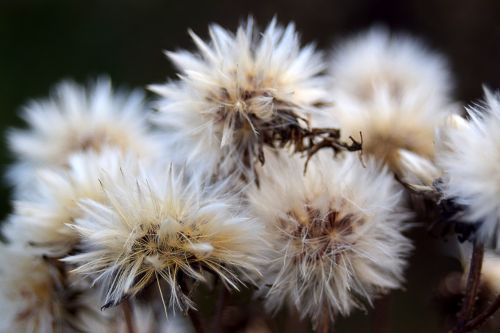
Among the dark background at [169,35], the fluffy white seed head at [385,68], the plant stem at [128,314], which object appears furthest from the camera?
the dark background at [169,35]

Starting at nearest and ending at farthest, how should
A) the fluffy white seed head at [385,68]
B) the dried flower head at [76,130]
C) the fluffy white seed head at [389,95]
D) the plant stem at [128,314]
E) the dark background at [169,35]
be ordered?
the plant stem at [128,314], the fluffy white seed head at [389,95], the dried flower head at [76,130], the fluffy white seed head at [385,68], the dark background at [169,35]

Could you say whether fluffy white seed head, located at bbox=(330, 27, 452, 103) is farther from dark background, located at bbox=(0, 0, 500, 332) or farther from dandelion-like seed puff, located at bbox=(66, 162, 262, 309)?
dark background, located at bbox=(0, 0, 500, 332)

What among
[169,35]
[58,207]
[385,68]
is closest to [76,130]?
[58,207]

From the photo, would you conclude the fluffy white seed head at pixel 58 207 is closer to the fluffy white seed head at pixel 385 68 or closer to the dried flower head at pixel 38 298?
the dried flower head at pixel 38 298

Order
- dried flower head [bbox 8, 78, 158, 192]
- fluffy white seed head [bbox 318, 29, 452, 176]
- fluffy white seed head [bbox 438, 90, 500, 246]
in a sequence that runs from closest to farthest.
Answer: fluffy white seed head [bbox 438, 90, 500, 246] < fluffy white seed head [bbox 318, 29, 452, 176] < dried flower head [bbox 8, 78, 158, 192]

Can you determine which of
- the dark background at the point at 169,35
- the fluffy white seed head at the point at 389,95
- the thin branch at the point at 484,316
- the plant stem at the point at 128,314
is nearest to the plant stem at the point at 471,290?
the thin branch at the point at 484,316

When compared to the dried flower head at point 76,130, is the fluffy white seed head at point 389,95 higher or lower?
higher

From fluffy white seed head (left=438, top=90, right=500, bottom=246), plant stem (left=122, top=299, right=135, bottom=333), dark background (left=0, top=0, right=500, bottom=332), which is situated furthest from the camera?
dark background (left=0, top=0, right=500, bottom=332)

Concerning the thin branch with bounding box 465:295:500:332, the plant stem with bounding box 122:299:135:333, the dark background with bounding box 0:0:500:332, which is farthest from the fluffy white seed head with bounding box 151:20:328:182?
the dark background with bounding box 0:0:500:332
